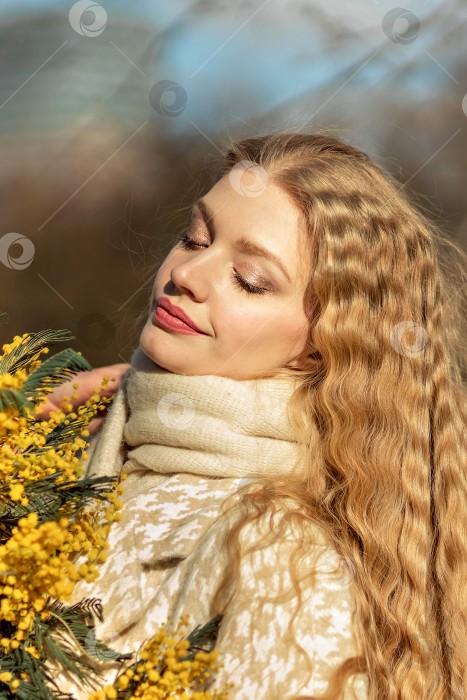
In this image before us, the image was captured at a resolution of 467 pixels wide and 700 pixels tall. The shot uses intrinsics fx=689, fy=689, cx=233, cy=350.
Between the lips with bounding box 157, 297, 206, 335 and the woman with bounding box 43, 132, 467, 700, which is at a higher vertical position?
the lips with bounding box 157, 297, 206, 335

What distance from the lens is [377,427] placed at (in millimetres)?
1346

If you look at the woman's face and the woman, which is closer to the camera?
the woman

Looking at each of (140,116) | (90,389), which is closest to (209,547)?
(90,389)

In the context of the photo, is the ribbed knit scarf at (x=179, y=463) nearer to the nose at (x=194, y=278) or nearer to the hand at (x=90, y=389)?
the nose at (x=194, y=278)

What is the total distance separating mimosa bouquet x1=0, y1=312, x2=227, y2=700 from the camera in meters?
0.87

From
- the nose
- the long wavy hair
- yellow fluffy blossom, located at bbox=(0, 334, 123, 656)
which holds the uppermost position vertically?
the nose

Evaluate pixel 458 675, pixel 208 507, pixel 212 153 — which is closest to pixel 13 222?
pixel 212 153

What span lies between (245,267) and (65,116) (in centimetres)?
165

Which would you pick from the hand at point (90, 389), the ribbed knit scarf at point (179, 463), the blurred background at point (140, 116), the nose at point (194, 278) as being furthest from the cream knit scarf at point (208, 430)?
the blurred background at point (140, 116)

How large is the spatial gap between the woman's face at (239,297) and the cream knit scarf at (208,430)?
0.14 ft

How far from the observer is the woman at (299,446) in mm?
1069

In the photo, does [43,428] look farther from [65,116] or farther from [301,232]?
[65,116]

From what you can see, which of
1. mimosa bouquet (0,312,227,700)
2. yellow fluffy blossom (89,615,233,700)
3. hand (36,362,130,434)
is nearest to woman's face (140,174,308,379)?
mimosa bouquet (0,312,227,700)

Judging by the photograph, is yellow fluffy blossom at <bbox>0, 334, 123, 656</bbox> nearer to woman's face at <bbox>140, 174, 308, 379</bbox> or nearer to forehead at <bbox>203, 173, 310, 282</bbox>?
woman's face at <bbox>140, 174, 308, 379</bbox>
